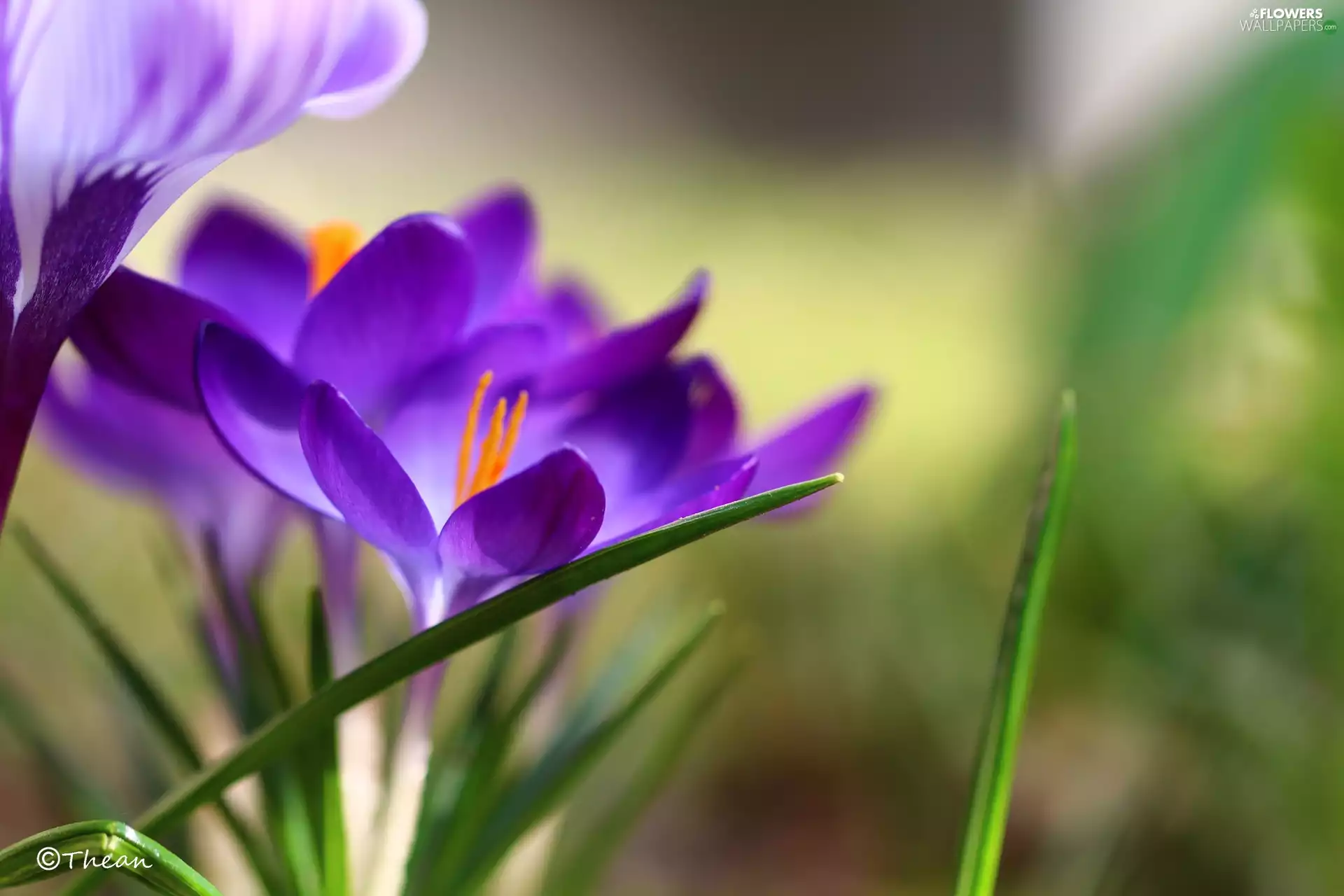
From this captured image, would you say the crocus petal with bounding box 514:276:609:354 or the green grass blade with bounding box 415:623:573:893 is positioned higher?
the crocus petal with bounding box 514:276:609:354

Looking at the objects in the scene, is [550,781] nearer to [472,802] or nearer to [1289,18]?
[472,802]

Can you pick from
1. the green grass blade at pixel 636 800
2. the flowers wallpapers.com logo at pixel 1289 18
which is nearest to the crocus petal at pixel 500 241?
the green grass blade at pixel 636 800

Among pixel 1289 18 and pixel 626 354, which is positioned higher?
pixel 1289 18

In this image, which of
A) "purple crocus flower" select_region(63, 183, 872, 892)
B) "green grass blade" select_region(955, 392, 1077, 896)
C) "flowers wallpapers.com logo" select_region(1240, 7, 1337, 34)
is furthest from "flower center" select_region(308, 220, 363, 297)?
"flowers wallpapers.com logo" select_region(1240, 7, 1337, 34)

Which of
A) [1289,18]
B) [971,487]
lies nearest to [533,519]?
[1289,18]

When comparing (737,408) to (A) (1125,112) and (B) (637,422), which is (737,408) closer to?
(B) (637,422)

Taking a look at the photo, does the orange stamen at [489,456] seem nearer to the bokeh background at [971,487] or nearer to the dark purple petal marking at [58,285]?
the dark purple petal marking at [58,285]

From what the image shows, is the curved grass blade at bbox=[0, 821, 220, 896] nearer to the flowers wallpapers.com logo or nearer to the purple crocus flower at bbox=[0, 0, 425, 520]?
the purple crocus flower at bbox=[0, 0, 425, 520]
